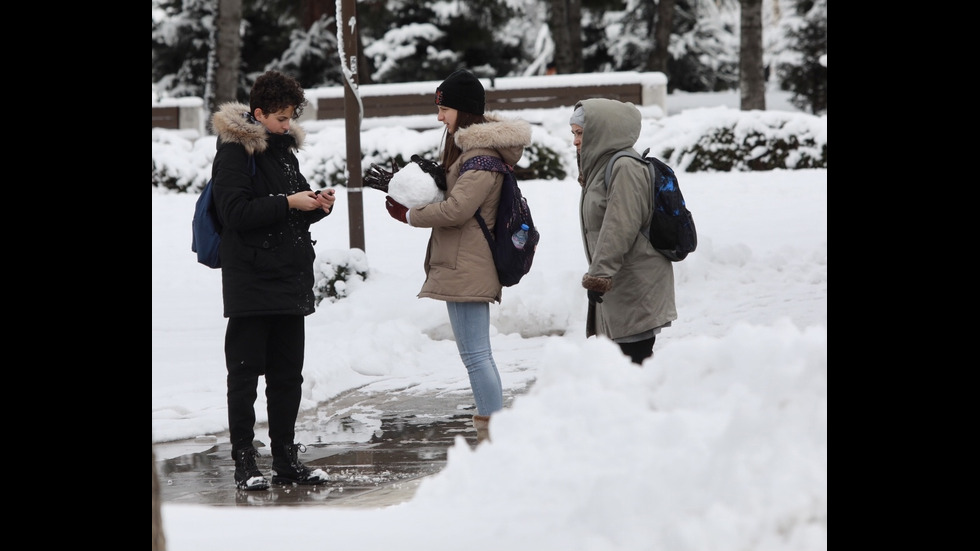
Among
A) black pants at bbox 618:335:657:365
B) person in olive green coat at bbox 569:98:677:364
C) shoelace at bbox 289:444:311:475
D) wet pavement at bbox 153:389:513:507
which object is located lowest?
wet pavement at bbox 153:389:513:507

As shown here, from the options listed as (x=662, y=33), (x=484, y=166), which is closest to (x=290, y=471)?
(x=484, y=166)

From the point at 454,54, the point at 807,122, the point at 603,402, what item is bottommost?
the point at 603,402

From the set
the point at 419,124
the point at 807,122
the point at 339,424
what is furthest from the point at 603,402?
the point at 419,124

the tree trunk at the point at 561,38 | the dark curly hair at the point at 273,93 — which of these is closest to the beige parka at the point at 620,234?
the dark curly hair at the point at 273,93

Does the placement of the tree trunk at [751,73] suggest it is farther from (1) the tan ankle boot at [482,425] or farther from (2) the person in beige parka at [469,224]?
(1) the tan ankle boot at [482,425]

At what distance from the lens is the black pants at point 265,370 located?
5.00 m

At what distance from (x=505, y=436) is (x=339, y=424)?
3.05 metres

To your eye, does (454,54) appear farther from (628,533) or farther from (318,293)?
(628,533)

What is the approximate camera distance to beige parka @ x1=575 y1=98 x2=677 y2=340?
4.90 meters

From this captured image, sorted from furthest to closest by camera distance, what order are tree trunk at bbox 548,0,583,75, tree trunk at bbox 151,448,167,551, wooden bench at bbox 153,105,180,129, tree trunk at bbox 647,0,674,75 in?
1. tree trunk at bbox 647,0,674,75
2. tree trunk at bbox 548,0,583,75
3. wooden bench at bbox 153,105,180,129
4. tree trunk at bbox 151,448,167,551

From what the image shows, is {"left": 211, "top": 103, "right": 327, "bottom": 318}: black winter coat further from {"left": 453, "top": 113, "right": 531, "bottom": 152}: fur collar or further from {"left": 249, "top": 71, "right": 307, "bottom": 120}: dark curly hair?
{"left": 453, "top": 113, "right": 531, "bottom": 152}: fur collar

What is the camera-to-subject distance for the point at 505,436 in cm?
366

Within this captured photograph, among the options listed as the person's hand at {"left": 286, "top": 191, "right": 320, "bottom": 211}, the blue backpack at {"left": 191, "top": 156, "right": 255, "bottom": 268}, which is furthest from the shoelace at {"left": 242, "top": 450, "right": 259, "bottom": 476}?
the person's hand at {"left": 286, "top": 191, "right": 320, "bottom": 211}
